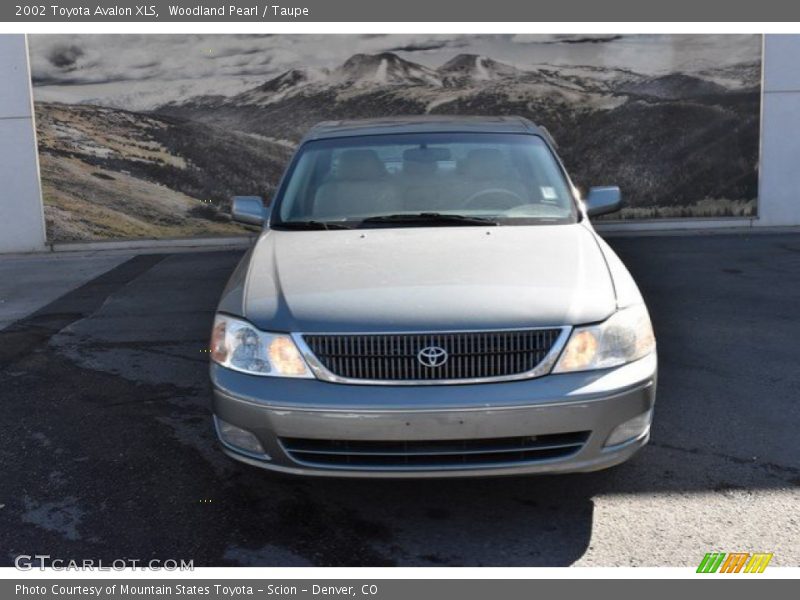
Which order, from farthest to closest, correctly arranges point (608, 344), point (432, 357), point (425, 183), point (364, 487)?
point (425, 183)
point (364, 487)
point (608, 344)
point (432, 357)

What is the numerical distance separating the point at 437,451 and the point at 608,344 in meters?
Result: 0.81

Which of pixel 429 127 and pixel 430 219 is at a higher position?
pixel 429 127

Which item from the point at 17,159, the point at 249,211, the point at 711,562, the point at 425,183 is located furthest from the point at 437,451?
the point at 17,159

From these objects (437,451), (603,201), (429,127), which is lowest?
(437,451)

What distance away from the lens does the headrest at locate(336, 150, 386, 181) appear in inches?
209

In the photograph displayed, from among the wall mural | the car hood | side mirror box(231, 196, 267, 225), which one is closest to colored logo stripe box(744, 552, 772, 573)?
the car hood

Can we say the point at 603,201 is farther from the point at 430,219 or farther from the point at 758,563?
the point at 758,563

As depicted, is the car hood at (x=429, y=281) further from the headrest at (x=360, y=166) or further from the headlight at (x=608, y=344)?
the headrest at (x=360, y=166)

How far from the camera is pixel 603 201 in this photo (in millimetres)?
5445

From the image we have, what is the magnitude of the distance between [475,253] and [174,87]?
901 cm

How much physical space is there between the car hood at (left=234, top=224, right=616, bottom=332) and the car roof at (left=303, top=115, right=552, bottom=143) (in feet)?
3.51

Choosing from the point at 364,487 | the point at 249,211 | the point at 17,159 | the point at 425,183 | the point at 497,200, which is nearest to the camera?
the point at 364,487
